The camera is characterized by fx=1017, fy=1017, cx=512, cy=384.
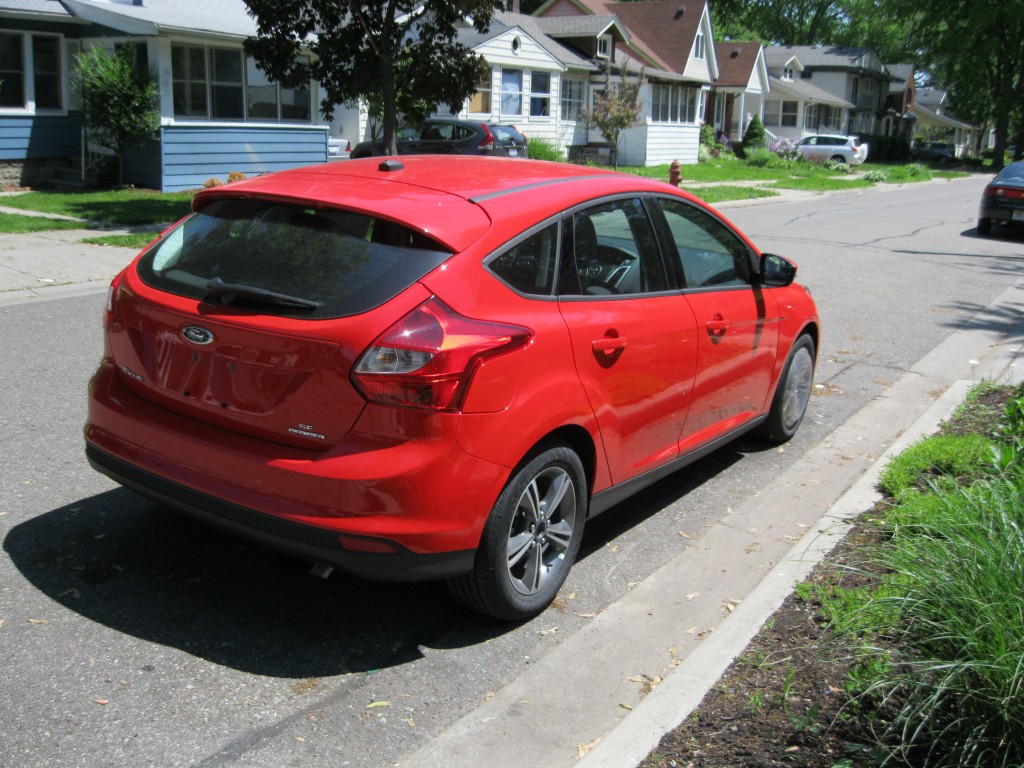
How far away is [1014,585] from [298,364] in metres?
2.36

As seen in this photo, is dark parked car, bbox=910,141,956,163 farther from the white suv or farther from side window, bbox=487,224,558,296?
side window, bbox=487,224,558,296

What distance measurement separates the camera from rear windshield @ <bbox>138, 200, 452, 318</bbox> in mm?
3574

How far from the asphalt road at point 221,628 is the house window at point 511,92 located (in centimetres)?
2978

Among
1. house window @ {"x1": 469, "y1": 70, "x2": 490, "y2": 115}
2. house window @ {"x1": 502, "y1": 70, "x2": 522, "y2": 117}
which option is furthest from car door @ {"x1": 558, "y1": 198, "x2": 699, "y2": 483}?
house window @ {"x1": 502, "y1": 70, "x2": 522, "y2": 117}

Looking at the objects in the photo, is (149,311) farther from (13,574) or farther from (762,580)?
(762,580)

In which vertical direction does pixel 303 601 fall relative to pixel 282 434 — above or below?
below

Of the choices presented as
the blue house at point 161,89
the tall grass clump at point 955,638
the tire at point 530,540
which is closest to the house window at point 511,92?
the blue house at point 161,89

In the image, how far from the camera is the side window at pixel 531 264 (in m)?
3.86

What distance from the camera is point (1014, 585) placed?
2996 millimetres

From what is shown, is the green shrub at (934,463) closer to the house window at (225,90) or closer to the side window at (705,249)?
the side window at (705,249)

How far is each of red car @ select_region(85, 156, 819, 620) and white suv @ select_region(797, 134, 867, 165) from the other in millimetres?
48776

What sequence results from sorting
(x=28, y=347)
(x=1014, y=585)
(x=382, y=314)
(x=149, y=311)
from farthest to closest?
(x=28, y=347) < (x=149, y=311) < (x=382, y=314) < (x=1014, y=585)

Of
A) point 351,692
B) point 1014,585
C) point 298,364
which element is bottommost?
point 351,692

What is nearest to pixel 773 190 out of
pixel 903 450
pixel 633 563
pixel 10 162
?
pixel 10 162
